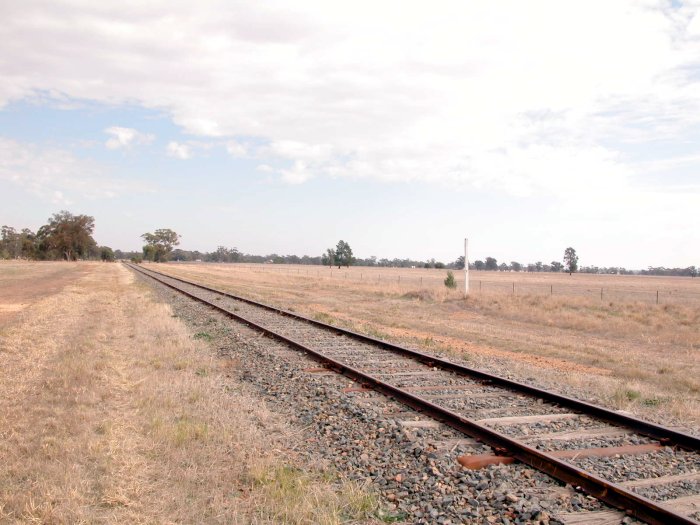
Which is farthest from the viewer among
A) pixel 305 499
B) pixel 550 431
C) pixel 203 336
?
pixel 203 336

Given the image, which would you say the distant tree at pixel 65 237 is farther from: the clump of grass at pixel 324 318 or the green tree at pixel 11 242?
the clump of grass at pixel 324 318

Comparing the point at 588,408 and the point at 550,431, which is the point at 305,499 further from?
the point at 588,408

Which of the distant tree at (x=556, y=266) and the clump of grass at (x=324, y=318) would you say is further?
the distant tree at (x=556, y=266)

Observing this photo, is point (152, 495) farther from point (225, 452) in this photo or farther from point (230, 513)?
point (225, 452)

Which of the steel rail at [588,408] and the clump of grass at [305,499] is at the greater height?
the steel rail at [588,408]

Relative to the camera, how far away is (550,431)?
7250mm

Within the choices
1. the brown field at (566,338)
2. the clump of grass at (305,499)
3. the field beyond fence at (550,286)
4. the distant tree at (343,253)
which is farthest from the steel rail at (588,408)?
the distant tree at (343,253)

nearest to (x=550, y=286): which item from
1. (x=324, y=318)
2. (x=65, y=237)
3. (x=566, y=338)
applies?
(x=566, y=338)

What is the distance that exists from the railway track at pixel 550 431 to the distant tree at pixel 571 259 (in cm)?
16457

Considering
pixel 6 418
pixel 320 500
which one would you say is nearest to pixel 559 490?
pixel 320 500

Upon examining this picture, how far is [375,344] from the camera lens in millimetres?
14844

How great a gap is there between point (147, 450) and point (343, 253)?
6069 inches

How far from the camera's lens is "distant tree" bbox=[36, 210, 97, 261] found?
165 meters

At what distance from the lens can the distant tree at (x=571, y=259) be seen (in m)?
166
